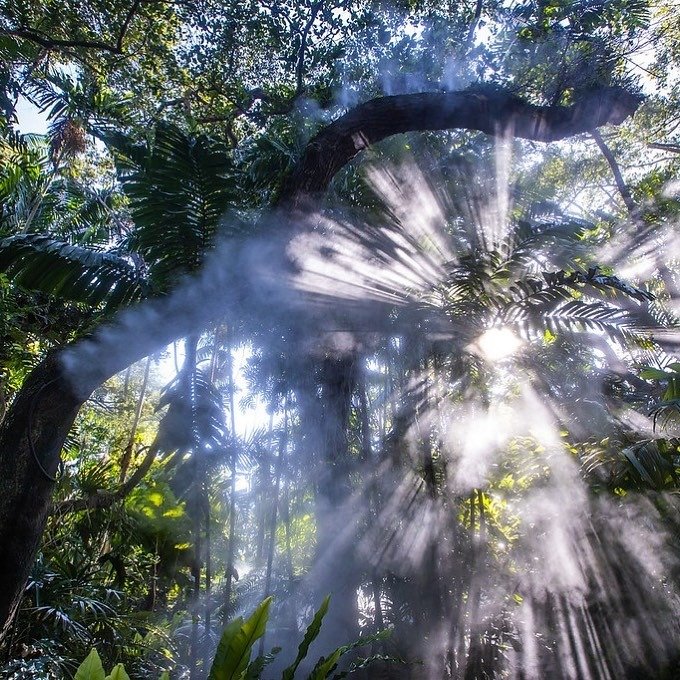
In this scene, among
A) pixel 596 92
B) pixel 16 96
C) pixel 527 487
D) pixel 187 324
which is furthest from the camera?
pixel 16 96

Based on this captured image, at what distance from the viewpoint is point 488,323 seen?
3723mm

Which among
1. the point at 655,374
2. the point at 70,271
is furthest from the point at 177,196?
the point at 655,374

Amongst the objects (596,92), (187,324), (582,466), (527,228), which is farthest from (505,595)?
(596,92)

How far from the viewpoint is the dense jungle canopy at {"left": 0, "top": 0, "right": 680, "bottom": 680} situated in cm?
291

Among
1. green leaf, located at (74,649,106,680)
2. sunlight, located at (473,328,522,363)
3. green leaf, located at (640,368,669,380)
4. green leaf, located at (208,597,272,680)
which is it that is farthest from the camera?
sunlight, located at (473,328,522,363)

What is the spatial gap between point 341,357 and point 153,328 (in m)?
1.53

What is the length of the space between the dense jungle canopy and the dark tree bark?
0.02 m

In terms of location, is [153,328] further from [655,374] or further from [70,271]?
[655,374]

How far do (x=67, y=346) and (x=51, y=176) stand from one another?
3961 millimetres

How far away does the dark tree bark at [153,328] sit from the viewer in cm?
223

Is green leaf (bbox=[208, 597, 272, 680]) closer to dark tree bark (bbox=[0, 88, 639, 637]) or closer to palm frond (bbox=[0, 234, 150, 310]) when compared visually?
dark tree bark (bbox=[0, 88, 639, 637])

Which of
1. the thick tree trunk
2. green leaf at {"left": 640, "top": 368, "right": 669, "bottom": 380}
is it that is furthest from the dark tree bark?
green leaf at {"left": 640, "top": 368, "right": 669, "bottom": 380}

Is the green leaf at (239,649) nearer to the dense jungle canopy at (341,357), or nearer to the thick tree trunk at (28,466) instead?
the dense jungle canopy at (341,357)

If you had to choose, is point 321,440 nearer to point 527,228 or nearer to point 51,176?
point 527,228
